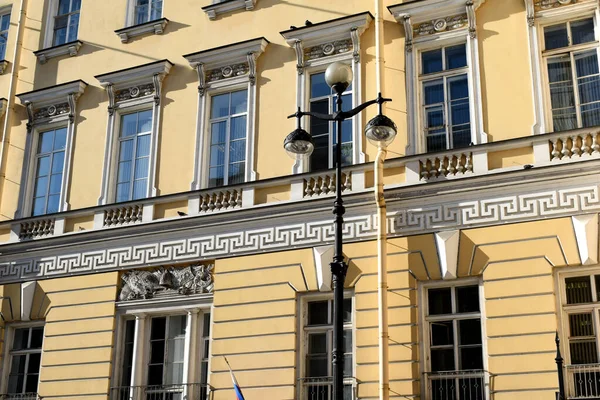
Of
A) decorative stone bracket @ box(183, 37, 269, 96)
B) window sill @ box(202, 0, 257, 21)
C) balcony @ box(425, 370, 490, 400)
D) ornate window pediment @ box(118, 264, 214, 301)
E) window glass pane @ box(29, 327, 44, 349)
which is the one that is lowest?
balcony @ box(425, 370, 490, 400)

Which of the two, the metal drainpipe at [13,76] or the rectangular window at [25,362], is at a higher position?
the metal drainpipe at [13,76]

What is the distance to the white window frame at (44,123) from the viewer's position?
57.8ft

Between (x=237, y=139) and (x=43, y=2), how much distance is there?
6.87m

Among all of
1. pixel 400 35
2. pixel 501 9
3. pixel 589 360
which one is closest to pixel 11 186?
pixel 400 35

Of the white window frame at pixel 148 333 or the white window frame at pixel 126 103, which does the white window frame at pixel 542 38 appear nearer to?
the white window frame at pixel 148 333

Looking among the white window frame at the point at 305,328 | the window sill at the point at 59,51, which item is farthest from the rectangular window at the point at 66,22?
the white window frame at the point at 305,328

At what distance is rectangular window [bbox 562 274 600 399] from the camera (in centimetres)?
1167

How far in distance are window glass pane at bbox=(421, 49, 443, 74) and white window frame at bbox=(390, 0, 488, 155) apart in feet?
0.33

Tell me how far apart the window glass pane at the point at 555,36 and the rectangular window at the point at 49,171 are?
395 inches

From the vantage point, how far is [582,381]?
1170 cm

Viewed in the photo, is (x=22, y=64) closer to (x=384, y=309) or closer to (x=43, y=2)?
(x=43, y=2)

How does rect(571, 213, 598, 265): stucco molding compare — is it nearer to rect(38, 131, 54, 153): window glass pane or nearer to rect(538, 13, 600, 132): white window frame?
rect(538, 13, 600, 132): white window frame

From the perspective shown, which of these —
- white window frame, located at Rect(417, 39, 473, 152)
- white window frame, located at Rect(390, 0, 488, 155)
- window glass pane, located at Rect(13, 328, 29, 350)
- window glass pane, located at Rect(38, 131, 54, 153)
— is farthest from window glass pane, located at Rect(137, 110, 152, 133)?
white window frame, located at Rect(417, 39, 473, 152)

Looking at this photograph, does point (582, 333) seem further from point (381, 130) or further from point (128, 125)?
point (128, 125)
